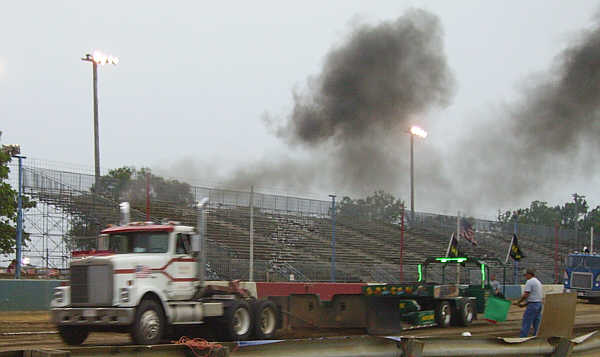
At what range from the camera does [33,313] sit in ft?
70.8

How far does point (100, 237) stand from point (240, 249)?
1913 centimetres

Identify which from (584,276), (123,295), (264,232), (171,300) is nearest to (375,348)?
(123,295)

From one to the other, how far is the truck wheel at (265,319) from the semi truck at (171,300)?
21 mm

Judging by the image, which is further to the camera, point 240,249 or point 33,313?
point 240,249

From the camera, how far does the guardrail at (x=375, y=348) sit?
18.4ft

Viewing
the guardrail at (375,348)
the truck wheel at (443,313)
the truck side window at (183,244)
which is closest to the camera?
the guardrail at (375,348)

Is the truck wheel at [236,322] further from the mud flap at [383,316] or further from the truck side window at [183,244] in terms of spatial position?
the mud flap at [383,316]

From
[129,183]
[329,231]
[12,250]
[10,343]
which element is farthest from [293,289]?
[12,250]

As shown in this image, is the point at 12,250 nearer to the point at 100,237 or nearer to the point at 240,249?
the point at 240,249

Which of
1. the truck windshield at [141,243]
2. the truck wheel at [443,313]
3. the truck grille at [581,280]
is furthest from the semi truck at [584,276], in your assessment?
the truck windshield at [141,243]

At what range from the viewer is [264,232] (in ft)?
118

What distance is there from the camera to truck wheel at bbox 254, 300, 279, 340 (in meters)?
15.4

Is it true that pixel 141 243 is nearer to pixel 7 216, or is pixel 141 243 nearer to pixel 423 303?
pixel 423 303

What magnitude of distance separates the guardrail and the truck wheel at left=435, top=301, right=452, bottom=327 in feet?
35.3
